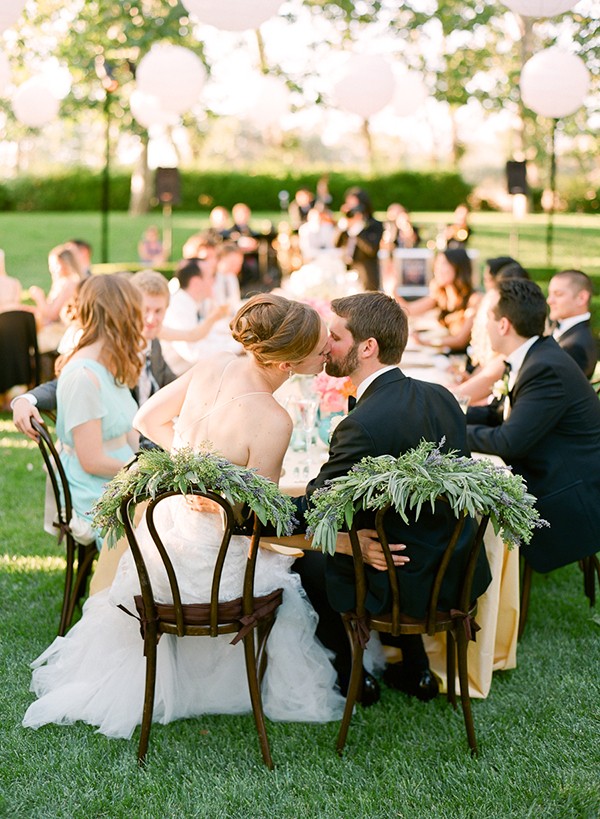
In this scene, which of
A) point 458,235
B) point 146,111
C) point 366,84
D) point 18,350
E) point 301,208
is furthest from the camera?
point 301,208

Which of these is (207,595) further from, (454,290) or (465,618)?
(454,290)

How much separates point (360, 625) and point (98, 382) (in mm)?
1424

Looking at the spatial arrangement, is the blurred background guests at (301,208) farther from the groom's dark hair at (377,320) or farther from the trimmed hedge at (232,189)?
the groom's dark hair at (377,320)

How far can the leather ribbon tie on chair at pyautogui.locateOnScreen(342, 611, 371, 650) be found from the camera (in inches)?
116

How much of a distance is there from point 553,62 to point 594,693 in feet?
24.8

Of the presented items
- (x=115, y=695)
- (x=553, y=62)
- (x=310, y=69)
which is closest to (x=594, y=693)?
(x=115, y=695)

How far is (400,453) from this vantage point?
2910 mm

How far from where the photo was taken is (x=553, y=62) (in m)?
9.40

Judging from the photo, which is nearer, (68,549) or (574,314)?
(68,549)

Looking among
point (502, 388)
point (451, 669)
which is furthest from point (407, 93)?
point (451, 669)

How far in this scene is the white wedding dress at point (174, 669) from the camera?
3.14 m

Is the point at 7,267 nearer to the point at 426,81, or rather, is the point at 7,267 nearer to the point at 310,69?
the point at 310,69

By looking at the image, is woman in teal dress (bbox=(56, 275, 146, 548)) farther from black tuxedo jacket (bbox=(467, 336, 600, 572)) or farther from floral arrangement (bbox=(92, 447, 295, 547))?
black tuxedo jacket (bbox=(467, 336, 600, 572))

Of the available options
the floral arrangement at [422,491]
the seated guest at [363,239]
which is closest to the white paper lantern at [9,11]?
the floral arrangement at [422,491]
